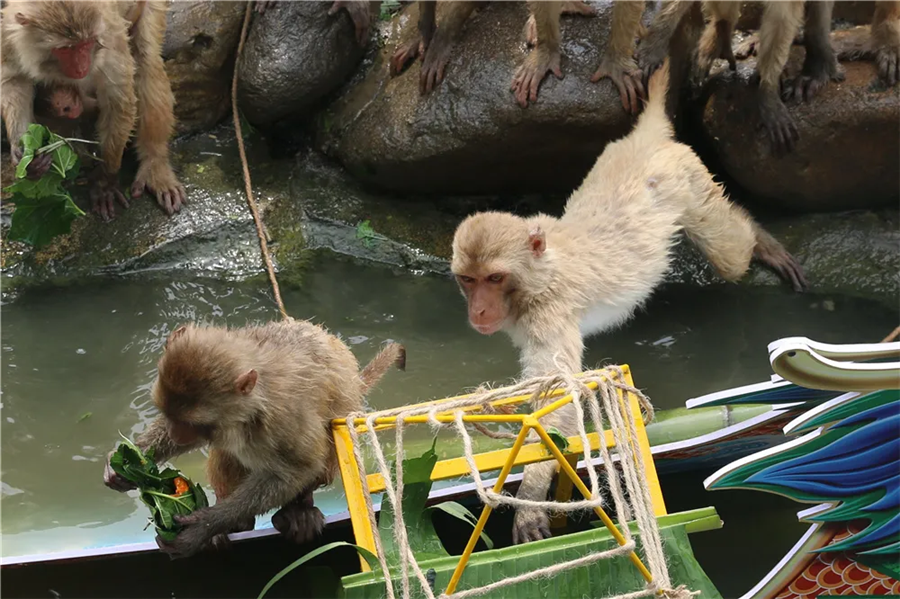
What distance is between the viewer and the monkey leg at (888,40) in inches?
262

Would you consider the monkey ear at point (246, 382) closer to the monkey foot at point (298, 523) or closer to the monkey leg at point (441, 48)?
the monkey foot at point (298, 523)

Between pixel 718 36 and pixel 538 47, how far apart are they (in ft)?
4.70

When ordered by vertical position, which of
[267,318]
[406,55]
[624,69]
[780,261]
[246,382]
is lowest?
[246,382]

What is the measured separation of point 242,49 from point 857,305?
18.4ft

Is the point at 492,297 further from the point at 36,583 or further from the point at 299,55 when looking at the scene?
the point at 299,55

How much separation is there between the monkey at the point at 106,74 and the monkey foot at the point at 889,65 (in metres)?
5.53

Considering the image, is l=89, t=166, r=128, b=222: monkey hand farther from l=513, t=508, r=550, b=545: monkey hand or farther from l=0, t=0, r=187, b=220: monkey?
l=513, t=508, r=550, b=545: monkey hand

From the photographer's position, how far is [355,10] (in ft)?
25.8

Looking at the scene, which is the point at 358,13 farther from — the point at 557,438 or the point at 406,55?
the point at 557,438

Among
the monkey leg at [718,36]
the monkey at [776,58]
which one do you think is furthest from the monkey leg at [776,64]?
the monkey leg at [718,36]

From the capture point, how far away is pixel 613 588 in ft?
11.0

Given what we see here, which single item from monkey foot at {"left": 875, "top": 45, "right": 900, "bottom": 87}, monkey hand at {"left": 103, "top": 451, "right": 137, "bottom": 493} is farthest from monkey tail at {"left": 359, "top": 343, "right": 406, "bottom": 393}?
monkey foot at {"left": 875, "top": 45, "right": 900, "bottom": 87}

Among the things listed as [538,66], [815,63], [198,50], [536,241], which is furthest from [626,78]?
[198,50]

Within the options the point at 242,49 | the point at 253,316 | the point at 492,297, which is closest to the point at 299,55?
the point at 242,49
